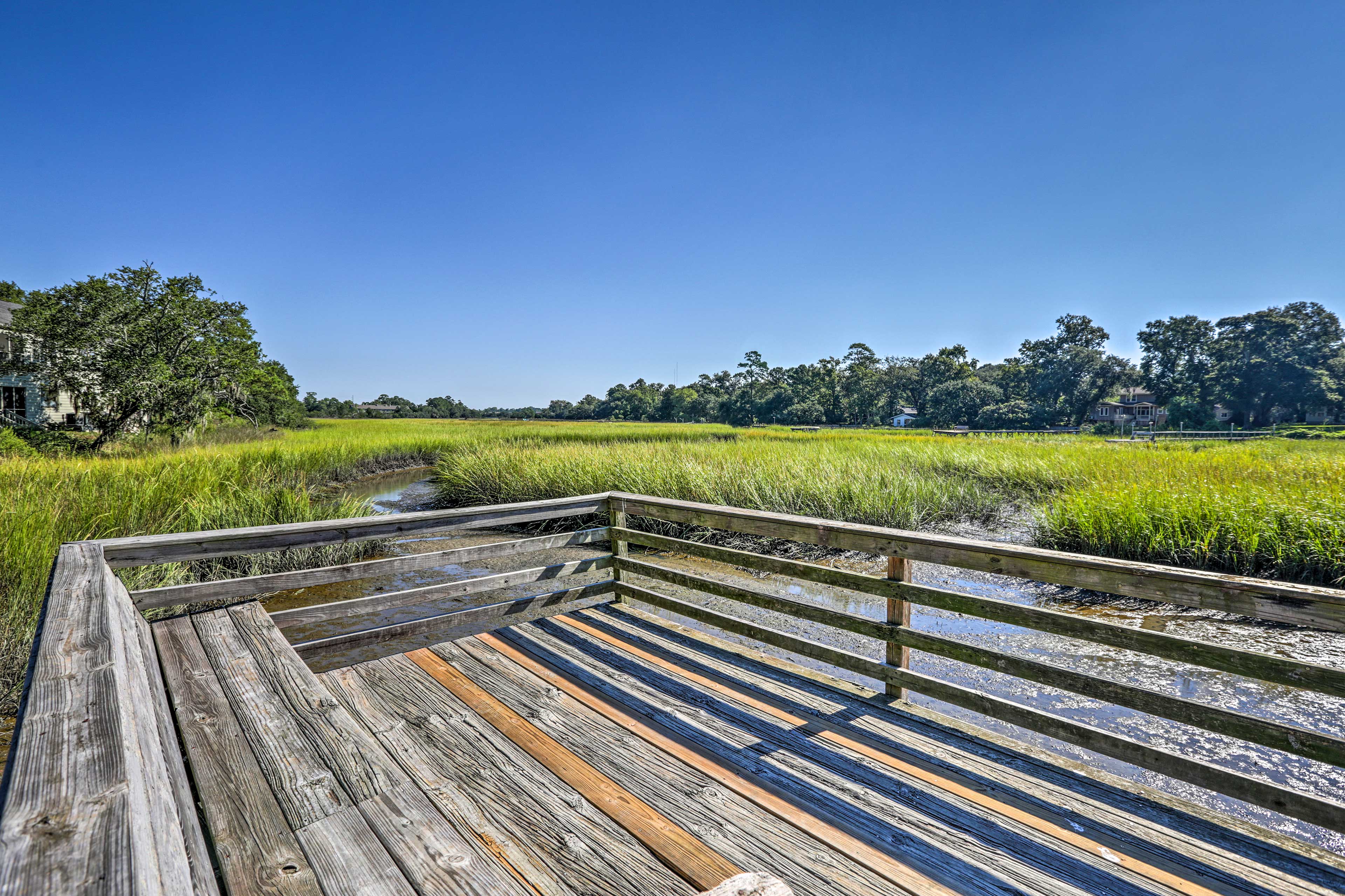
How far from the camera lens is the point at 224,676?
7.47 feet

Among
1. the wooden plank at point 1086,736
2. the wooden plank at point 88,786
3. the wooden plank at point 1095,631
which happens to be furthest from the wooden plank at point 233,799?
the wooden plank at point 1086,736

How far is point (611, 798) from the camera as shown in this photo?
7.09 feet

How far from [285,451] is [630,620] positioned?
588 inches

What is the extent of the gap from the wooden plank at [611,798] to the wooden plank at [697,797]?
4 cm

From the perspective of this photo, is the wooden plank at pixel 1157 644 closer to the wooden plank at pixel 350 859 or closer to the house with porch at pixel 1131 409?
the wooden plank at pixel 350 859

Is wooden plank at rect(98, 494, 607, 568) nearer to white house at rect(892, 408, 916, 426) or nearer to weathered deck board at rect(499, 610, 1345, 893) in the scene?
weathered deck board at rect(499, 610, 1345, 893)

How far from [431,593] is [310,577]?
0.72 metres

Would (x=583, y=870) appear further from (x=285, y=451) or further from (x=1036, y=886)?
(x=285, y=451)

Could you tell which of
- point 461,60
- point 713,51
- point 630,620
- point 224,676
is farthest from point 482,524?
point 713,51

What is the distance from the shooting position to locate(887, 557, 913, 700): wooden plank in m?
2.87

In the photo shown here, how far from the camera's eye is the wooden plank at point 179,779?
106 centimetres

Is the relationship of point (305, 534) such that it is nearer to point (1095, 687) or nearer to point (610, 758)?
point (610, 758)

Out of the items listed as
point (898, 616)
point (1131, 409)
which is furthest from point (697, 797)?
point (1131, 409)

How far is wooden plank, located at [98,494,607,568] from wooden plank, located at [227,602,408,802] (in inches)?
18.1
